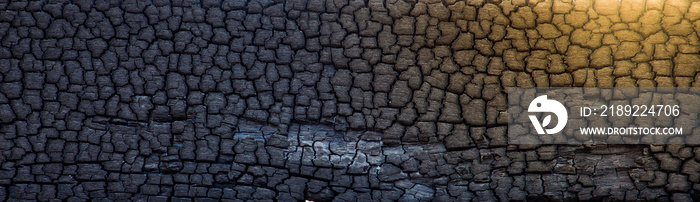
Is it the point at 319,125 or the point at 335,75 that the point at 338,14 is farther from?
the point at 319,125

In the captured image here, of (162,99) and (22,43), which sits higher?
(22,43)

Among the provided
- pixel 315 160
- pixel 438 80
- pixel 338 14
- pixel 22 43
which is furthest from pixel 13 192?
pixel 438 80

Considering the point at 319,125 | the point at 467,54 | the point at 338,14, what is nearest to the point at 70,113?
the point at 319,125

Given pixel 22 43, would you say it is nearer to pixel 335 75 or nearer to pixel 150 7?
pixel 150 7

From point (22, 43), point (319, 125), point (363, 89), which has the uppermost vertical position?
point (22, 43)

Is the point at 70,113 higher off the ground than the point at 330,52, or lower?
lower

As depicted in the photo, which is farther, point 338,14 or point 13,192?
point 338,14
